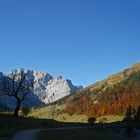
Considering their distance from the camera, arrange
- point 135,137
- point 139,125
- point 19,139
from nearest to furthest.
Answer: point 19,139, point 135,137, point 139,125

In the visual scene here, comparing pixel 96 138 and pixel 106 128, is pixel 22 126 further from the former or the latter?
pixel 96 138

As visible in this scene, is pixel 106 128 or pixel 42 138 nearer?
pixel 42 138

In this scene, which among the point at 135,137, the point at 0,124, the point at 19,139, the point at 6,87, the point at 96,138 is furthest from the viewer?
the point at 6,87

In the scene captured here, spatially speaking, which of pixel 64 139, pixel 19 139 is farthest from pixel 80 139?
pixel 19 139

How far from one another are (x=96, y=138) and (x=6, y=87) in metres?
47.8

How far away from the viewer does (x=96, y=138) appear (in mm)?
54719

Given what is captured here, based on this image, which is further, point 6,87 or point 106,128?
point 6,87

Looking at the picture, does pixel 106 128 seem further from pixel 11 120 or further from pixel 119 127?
pixel 11 120

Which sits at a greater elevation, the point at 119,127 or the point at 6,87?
the point at 6,87

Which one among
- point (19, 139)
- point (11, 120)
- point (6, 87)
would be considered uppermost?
point (6, 87)

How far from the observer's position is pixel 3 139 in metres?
48.3

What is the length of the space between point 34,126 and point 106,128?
14.9 metres

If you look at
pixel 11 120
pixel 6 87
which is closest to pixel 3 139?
pixel 11 120

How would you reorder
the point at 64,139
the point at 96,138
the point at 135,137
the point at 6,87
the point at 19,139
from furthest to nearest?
the point at 6,87 → the point at 135,137 → the point at 96,138 → the point at 64,139 → the point at 19,139
